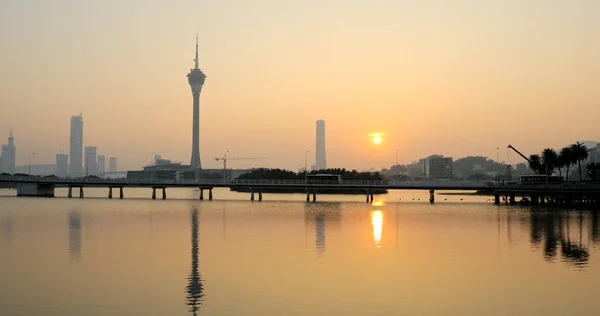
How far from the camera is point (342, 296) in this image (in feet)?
112

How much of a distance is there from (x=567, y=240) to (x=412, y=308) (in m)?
38.2

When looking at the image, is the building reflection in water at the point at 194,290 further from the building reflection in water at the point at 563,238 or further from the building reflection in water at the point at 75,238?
the building reflection in water at the point at 563,238

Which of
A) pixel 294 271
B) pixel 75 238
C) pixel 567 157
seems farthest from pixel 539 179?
pixel 294 271

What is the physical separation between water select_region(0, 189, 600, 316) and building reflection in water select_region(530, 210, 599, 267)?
0.24 metres

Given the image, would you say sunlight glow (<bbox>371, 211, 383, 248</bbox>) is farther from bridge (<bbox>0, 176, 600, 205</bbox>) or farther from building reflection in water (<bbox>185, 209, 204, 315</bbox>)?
bridge (<bbox>0, 176, 600, 205</bbox>)

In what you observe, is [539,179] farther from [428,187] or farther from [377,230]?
[377,230]

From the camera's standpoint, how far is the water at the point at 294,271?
105 feet

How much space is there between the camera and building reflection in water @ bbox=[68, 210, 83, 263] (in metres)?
49.0

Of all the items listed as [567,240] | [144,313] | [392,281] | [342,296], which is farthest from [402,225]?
[144,313]

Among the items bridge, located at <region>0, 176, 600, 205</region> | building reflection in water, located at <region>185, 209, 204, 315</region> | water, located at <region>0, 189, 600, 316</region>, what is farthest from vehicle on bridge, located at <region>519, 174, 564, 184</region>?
building reflection in water, located at <region>185, 209, 204, 315</region>

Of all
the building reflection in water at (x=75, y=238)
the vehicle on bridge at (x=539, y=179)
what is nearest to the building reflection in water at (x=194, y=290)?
the building reflection in water at (x=75, y=238)

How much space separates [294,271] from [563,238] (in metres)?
35.1

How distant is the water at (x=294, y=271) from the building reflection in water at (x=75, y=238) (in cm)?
16

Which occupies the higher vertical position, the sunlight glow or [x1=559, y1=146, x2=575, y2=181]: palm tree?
[x1=559, y1=146, x2=575, y2=181]: palm tree
